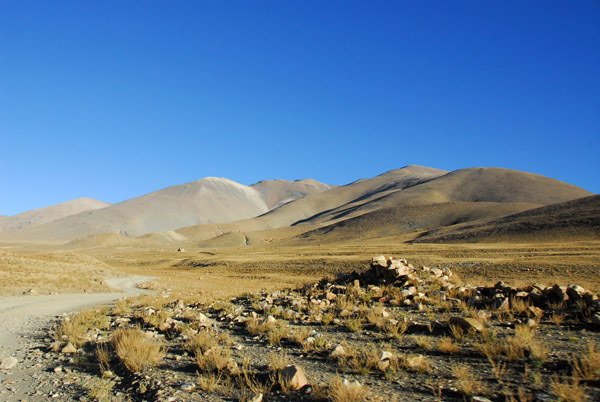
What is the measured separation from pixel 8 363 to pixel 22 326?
5.24 m

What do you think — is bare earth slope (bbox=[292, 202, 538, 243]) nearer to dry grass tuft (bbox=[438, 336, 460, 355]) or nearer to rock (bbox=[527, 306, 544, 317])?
rock (bbox=[527, 306, 544, 317])

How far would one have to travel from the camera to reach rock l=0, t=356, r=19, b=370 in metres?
7.59

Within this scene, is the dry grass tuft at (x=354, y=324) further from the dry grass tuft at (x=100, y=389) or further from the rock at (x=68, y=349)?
the rock at (x=68, y=349)

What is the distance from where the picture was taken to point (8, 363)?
7.72 m

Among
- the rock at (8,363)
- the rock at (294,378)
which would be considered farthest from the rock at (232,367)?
the rock at (8,363)

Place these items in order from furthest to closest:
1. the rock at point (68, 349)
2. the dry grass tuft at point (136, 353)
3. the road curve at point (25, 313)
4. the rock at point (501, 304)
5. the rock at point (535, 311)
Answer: the road curve at point (25, 313) < the rock at point (501, 304) < the rock at point (535, 311) < the rock at point (68, 349) < the dry grass tuft at point (136, 353)

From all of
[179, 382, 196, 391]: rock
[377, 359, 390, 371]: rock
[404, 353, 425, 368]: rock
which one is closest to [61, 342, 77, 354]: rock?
[179, 382, 196, 391]: rock

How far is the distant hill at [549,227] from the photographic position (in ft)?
195

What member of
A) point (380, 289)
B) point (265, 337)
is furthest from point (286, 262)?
point (265, 337)

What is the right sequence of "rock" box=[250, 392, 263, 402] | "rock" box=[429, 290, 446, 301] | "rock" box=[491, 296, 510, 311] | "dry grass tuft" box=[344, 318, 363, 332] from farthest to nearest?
"rock" box=[429, 290, 446, 301] → "rock" box=[491, 296, 510, 311] → "dry grass tuft" box=[344, 318, 363, 332] → "rock" box=[250, 392, 263, 402]

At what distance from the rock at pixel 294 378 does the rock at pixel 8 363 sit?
5.67m

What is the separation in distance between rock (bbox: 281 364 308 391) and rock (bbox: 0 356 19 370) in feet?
18.6

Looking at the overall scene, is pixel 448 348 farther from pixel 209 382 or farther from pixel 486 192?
pixel 486 192

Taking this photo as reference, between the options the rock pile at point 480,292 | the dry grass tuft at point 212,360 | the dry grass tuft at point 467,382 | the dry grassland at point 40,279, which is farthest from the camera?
the dry grassland at point 40,279
